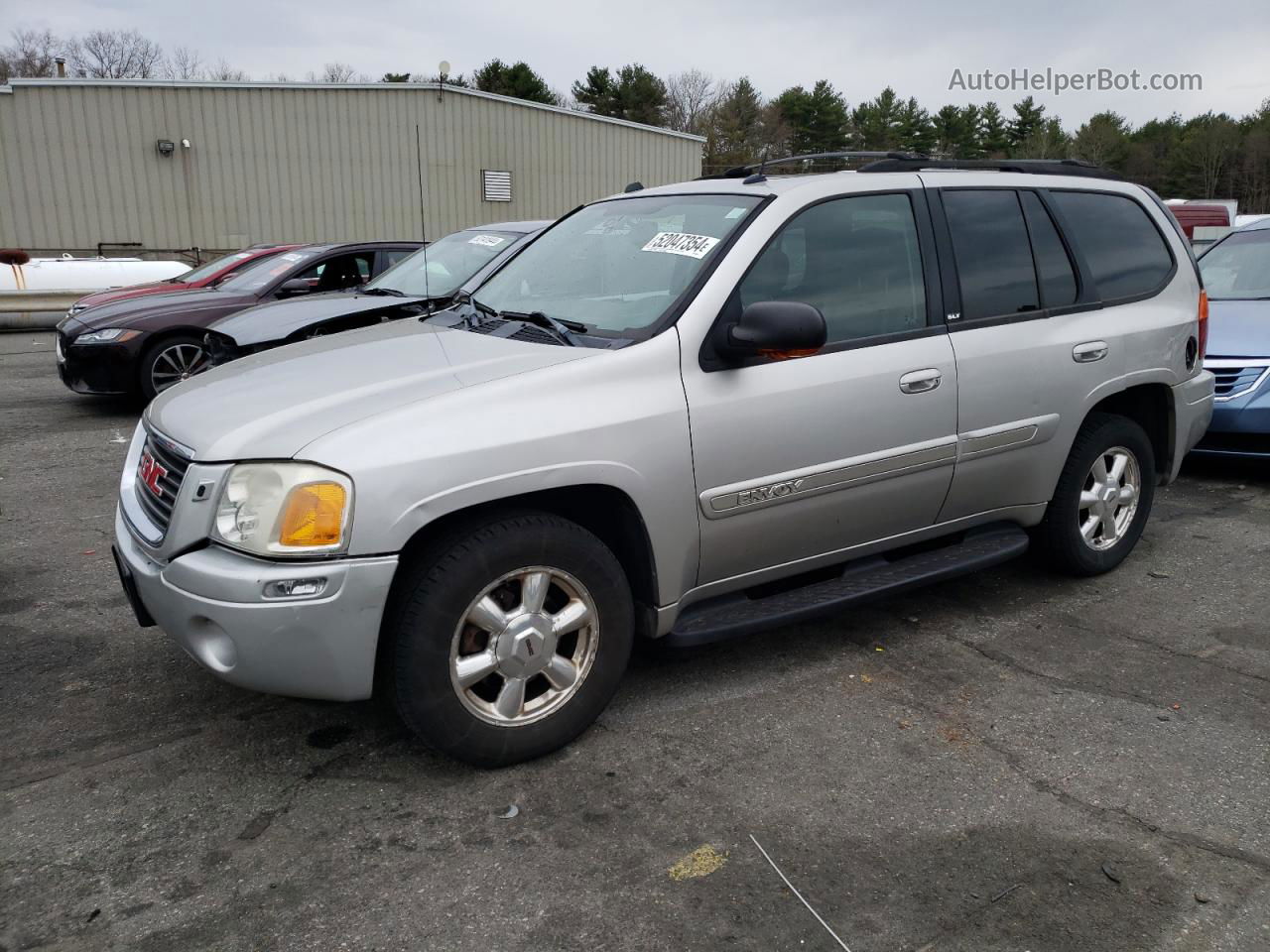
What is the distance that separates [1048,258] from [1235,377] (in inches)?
114

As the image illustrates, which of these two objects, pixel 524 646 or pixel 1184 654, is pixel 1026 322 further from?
pixel 524 646

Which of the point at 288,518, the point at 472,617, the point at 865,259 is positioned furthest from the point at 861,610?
the point at 288,518

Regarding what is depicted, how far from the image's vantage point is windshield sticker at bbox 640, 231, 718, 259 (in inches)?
142

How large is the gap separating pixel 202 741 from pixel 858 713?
2.18 metres

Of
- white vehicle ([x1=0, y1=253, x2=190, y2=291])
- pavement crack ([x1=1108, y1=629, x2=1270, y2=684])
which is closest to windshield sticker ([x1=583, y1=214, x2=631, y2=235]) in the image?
pavement crack ([x1=1108, y1=629, x2=1270, y2=684])

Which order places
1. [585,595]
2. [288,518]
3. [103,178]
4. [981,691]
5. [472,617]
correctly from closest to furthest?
[288,518] → [472,617] → [585,595] → [981,691] → [103,178]

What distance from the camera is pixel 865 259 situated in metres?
3.86

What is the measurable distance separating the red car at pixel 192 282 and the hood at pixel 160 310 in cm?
46

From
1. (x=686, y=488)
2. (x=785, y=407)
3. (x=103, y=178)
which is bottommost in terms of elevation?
(x=686, y=488)

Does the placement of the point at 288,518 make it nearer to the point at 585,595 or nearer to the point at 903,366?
the point at 585,595

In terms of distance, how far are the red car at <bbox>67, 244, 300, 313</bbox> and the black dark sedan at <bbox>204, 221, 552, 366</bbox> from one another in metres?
2.85

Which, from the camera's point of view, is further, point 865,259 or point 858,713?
point 865,259

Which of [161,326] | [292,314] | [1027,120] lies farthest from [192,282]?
[1027,120]

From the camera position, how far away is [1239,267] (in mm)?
7809
